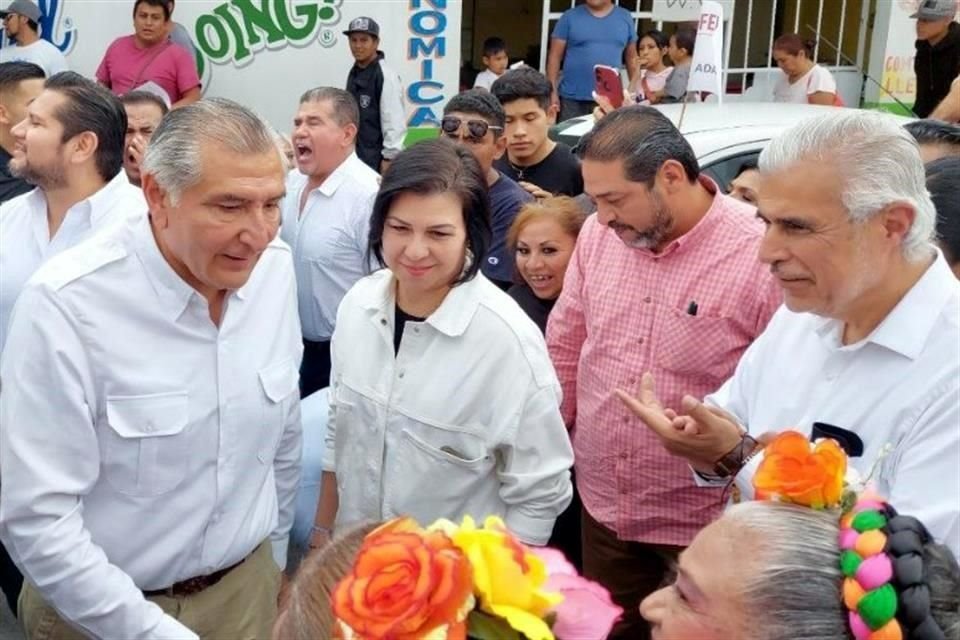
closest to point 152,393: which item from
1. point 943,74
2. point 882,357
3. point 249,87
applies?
point 882,357

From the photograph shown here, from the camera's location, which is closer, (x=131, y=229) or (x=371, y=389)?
(x=131, y=229)

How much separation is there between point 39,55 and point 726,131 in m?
5.36

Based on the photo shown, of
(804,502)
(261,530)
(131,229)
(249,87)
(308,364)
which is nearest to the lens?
(804,502)

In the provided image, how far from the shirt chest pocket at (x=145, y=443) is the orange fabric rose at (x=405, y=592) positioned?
96cm

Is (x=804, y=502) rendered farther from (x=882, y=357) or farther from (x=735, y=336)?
(x=735, y=336)

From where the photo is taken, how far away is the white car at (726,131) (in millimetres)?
5121

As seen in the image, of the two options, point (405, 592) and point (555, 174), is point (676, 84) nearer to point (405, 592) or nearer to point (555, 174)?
point (555, 174)

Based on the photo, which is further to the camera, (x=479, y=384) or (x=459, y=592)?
(x=479, y=384)

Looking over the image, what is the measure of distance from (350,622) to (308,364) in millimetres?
3417

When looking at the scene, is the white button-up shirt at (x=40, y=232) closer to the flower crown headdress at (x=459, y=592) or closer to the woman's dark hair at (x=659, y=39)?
the flower crown headdress at (x=459, y=592)

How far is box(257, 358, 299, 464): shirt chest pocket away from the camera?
249 centimetres

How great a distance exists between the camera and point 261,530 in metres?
2.58

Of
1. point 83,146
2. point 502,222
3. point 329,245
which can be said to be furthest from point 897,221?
point 329,245

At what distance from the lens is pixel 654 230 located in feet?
9.91
